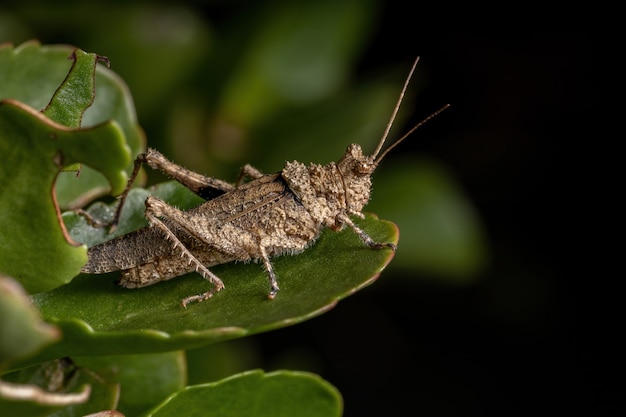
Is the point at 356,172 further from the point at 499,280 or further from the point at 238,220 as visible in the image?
the point at 499,280

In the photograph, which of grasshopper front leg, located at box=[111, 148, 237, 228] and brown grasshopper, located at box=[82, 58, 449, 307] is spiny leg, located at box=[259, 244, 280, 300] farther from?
grasshopper front leg, located at box=[111, 148, 237, 228]

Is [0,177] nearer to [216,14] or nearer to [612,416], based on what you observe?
[216,14]

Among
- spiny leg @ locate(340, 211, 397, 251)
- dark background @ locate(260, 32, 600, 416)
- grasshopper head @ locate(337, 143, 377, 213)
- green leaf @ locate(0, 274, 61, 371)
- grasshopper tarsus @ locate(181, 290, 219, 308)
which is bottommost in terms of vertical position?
dark background @ locate(260, 32, 600, 416)

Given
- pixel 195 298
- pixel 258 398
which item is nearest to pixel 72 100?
pixel 195 298

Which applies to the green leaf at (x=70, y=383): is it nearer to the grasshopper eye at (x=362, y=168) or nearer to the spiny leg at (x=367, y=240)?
the spiny leg at (x=367, y=240)

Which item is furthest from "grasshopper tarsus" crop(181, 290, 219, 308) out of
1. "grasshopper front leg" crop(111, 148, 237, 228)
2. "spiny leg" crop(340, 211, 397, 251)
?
"grasshopper front leg" crop(111, 148, 237, 228)

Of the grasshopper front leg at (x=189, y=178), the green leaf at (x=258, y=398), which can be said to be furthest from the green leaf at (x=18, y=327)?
the grasshopper front leg at (x=189, y=178)
